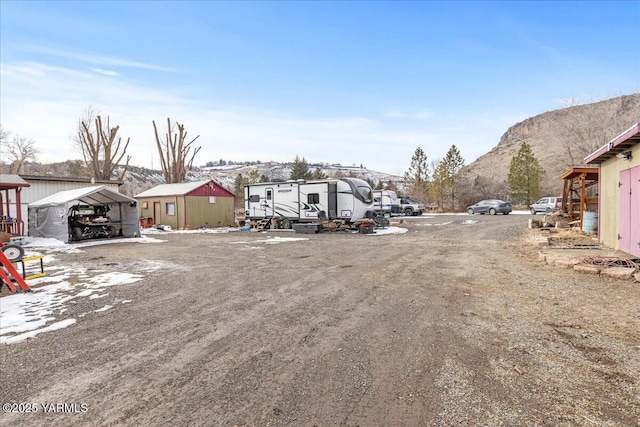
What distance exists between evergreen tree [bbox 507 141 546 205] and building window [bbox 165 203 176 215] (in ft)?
124

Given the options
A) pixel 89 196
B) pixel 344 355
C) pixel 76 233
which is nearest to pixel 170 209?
pixel 89 196

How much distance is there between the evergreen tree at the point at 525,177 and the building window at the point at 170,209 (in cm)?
3790

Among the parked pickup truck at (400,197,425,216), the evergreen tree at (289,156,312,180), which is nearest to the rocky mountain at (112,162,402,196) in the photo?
the evergreen tree at (289,156,312,180)

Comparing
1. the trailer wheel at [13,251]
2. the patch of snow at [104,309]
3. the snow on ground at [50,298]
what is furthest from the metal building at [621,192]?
the trailer wheel at [13,251]

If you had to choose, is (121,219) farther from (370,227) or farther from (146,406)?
(146,406)

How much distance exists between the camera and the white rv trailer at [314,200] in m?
17.7

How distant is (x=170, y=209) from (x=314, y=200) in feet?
34.7

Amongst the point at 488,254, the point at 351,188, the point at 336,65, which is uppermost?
the point at 336,65

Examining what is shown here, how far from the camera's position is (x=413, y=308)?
514 centimetres

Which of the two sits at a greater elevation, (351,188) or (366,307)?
(351,188)

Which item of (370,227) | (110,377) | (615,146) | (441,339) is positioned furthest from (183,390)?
(370,227)

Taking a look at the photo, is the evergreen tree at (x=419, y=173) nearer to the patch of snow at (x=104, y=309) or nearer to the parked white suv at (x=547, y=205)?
the parked white suv at (x=547, y=205)

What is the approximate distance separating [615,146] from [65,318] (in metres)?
12.0

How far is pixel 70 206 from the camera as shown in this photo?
15.7 metres
